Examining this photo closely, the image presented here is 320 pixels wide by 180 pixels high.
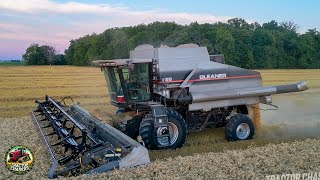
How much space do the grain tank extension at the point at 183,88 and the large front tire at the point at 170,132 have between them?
3 cm

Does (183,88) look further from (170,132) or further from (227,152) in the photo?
(227,152)

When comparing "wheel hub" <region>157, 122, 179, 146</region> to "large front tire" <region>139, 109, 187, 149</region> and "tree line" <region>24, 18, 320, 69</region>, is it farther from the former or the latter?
"tree line" <region>24, 18, 320, 69</region>

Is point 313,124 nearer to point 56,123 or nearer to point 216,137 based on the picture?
point 216,137

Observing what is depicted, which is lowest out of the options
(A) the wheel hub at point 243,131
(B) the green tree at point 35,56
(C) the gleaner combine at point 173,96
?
(A) the wheel hub at point 243,131

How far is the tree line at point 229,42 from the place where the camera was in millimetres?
26569

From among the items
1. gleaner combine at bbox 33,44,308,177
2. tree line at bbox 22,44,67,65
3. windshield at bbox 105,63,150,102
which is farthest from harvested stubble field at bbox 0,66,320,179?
tree line at bbox 22,44,67,65

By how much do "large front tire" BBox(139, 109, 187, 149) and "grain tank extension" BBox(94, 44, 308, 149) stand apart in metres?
0.03

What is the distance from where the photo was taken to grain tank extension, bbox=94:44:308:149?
316 inches

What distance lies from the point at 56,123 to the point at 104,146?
6.99 feet

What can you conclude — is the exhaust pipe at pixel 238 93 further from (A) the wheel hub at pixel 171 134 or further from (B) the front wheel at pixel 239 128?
(A) the wheel hub at pixel 171 134

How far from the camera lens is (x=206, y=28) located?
30438 mm

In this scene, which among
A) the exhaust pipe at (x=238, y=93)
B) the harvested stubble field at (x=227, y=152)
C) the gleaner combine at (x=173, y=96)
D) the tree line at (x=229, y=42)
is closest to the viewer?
the harvested stubble field at (x=227, y=152)

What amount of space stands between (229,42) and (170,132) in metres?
22.9

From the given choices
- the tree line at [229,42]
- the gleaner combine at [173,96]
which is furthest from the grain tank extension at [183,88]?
the tree line at [229,42]
